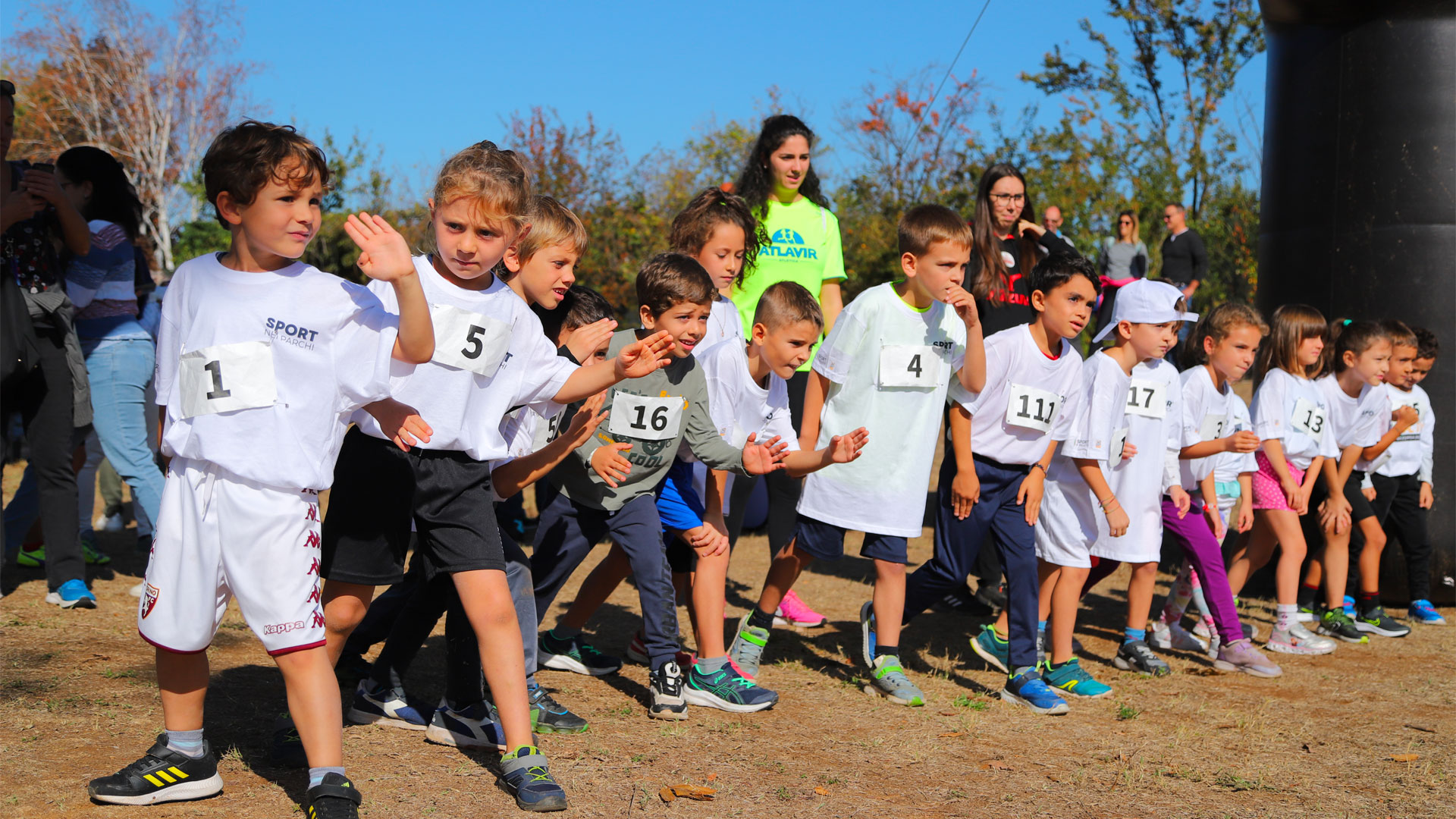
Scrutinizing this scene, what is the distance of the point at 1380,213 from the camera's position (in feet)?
20.7

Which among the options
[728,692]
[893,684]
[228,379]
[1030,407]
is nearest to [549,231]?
[228,379]

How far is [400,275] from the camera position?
8.73ft

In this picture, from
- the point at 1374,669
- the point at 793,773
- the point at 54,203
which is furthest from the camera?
the point at 1374,669

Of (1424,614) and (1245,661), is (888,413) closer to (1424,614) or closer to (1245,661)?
(1245,661)

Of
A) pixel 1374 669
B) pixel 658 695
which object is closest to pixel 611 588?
pixel 658 695

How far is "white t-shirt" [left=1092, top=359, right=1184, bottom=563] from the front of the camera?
485 cm

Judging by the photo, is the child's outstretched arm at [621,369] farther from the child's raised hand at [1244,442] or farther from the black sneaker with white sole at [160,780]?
the child's raised hand at [1244,442]

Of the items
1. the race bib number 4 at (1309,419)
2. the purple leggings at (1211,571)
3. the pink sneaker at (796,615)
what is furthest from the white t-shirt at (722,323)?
the race bib number 4 at (1309,419)

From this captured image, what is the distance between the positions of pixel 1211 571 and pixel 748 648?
216cm

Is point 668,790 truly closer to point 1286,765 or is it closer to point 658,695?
point 658,695

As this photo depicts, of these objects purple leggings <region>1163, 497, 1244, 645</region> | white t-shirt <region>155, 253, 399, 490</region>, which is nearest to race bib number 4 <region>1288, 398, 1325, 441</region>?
purple leggings <region>1163, 497, 1244, 645</region>

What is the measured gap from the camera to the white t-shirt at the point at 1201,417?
5164mm

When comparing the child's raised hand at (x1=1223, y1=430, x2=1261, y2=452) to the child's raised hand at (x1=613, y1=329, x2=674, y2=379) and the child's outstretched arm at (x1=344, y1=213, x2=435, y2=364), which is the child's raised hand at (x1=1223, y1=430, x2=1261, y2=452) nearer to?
the child's raised hand at (x1=613, y1=329, x2=674, y2=379)

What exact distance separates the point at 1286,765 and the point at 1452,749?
2.39 ft
